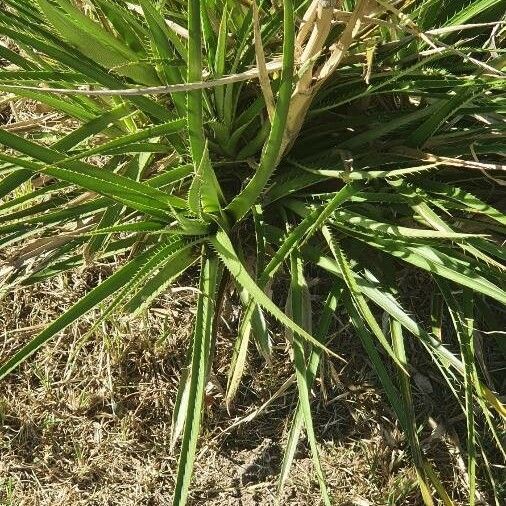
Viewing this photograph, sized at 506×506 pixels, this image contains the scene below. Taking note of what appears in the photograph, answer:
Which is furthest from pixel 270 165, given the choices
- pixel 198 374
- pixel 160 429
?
pixel 160 429

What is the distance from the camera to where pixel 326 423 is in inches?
62.9

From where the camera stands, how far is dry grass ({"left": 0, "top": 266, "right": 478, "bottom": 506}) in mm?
1565

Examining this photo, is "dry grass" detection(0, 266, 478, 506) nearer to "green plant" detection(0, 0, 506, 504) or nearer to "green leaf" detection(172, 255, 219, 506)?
"green plant" detection(0, 0, 506, 504)

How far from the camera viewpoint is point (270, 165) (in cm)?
120

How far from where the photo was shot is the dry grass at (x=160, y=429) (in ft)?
5.14

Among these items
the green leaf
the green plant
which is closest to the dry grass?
the green plant

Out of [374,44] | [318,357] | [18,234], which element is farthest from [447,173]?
[18,234]

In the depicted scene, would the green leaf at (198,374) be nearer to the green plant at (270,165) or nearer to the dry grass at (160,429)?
the green plant at (270,165)

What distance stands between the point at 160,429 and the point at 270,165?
0.69 metres

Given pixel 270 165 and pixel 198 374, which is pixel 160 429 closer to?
pixel 198 374

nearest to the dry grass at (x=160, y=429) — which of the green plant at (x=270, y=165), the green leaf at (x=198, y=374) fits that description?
the green plant at (x=270, y=165)

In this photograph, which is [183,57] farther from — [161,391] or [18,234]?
[161,391]

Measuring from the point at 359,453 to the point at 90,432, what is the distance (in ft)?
1.90

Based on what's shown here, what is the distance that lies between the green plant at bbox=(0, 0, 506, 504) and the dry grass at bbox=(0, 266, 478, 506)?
17cm
